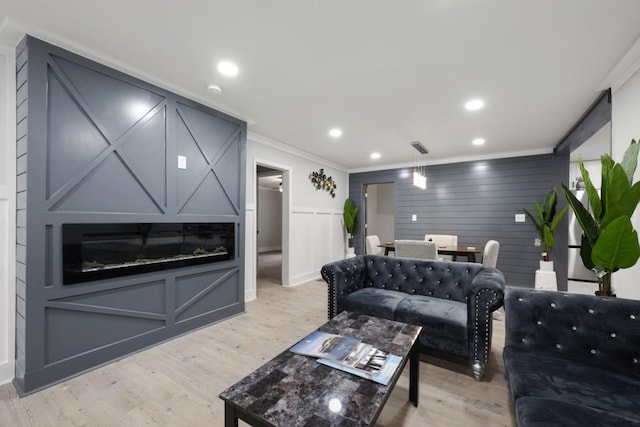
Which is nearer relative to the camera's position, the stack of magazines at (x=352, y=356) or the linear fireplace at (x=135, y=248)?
the stack of magazines at (x=352, y=356)

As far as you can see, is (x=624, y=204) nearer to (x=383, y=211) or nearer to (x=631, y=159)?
(x=631, y=159)

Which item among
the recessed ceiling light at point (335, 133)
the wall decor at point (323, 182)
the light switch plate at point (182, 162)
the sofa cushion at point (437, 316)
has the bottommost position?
the sofa cushion at point (437, 316)

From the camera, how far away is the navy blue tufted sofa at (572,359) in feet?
3.80

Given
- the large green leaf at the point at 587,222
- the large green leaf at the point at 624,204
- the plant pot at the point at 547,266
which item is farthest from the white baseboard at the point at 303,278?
the large green leaf at the point at 624,204

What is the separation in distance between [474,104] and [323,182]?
3.34 meters

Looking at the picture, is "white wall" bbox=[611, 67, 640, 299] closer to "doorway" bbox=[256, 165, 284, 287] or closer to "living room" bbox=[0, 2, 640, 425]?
"living room" bbox=[0, 2, 640, 425]

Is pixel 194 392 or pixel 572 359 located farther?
pixel 194 392

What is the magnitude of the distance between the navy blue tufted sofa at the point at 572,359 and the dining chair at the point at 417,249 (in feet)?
5.93

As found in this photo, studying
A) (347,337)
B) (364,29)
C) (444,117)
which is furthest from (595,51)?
(347,337)

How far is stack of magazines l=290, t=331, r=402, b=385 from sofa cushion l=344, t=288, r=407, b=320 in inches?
37.2

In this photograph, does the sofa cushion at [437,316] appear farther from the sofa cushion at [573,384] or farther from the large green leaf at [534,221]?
the large green leaf at [534,221]

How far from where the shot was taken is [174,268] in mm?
2791

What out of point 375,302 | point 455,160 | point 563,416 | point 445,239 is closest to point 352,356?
point 563,416

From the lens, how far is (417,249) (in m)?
3.83
